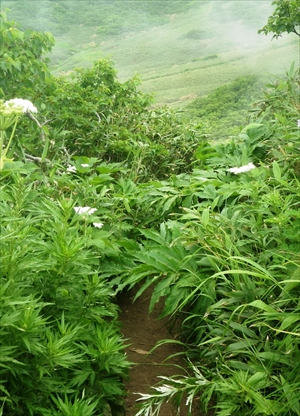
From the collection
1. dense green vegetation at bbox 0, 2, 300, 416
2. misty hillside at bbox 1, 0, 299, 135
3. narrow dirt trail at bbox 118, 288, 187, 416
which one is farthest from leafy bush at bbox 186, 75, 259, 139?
narrow dirt trail at bbox 118, 288, 187, 416

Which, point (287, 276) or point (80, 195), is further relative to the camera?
point (80, 195)

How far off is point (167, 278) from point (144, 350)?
31 cm

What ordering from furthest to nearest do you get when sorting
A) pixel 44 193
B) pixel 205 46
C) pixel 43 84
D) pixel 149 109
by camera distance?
pixel 205 46, pixel 149 109, pixel 43 84, pixel 44 193

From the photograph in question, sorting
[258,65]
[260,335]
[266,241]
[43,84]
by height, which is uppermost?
[43,84]

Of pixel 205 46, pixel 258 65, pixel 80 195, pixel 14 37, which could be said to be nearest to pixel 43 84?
pixel 14 37

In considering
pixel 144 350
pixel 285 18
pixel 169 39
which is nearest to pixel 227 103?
pixel 285 18

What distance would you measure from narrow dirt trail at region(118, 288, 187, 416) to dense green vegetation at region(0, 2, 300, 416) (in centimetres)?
6

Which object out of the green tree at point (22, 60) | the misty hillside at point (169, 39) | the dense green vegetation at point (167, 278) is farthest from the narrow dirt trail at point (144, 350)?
the misty hillside at point (169, 39)

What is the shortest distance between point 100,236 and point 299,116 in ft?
3.95

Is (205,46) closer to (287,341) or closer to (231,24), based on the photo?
(231,24)

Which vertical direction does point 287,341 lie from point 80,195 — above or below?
below

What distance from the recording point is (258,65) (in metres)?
13.2

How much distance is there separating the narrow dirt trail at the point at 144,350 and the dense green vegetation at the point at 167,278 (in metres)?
0.06

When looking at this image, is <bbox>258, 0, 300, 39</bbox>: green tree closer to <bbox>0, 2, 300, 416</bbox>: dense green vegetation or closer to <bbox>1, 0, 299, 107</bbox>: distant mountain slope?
<bbox>0, 2, 300, 416</bbox>: dense green vegetation
